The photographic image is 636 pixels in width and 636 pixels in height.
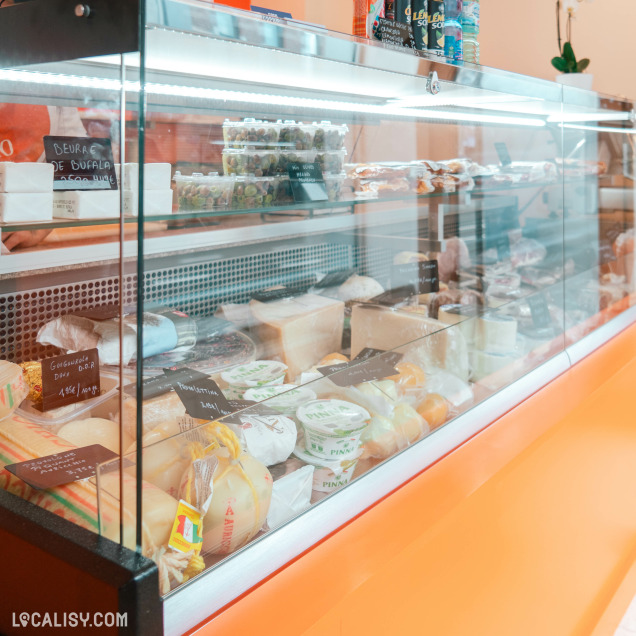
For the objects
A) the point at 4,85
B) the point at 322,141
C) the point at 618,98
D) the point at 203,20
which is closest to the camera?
the point at 203,20

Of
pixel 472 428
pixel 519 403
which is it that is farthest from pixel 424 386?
pixel 519 403

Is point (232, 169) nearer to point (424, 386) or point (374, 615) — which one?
point (424, 386)

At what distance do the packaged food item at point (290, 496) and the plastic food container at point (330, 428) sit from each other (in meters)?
0.05

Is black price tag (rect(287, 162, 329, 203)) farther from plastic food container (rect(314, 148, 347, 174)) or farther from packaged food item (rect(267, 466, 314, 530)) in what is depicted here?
packaged food item (rect(267, 466, 314, 530))

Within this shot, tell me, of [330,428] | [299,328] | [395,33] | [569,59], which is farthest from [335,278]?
[569,59]

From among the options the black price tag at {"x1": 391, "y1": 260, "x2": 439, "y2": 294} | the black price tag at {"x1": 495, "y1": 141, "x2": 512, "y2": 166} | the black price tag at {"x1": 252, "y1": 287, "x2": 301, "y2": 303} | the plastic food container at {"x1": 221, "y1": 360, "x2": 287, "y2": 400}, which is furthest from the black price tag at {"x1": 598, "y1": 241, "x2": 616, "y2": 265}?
the plastic food container at {"x1": 221, "y1": 360, "x2": 287, "y2": 400}

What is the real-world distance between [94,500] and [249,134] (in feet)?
3.02

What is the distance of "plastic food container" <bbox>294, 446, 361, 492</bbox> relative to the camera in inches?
46.4

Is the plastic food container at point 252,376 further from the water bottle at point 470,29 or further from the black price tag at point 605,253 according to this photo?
the black price tag at point 605,253

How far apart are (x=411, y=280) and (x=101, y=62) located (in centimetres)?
133

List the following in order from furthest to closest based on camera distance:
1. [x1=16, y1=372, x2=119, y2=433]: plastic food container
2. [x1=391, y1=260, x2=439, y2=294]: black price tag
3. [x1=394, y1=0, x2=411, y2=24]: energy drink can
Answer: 1. [x1=391, y1=260, x2=439, y2=294]: black price tag
2. [x1=394, y1=0, x2=411, y2=24]: energy drink can
3. [x1=16, y1=372, x2=119, y2=433]: plastic food container

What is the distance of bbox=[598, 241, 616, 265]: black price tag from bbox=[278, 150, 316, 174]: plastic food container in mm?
1690

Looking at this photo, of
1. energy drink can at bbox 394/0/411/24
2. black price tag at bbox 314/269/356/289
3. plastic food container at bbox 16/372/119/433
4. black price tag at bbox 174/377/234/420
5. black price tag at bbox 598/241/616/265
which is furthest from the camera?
black price tag at bbox 598/241/616/265

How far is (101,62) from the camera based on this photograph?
830 mm
